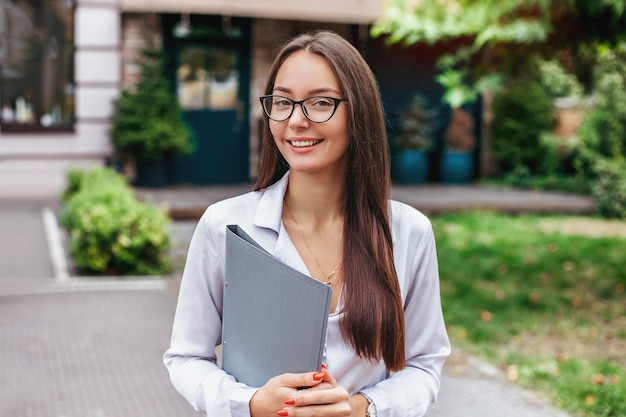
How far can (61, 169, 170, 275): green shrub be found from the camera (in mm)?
8195

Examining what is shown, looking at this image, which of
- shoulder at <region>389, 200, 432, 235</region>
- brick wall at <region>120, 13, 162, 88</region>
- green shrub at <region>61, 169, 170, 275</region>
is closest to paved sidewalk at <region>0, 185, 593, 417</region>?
green shrub at <region>61, 169, 170, 275</region>

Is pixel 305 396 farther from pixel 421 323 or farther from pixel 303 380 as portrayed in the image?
pixel 421 323

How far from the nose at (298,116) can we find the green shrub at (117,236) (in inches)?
255

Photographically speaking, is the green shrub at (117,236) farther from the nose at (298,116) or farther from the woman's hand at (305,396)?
the woman's hand at (305,396)

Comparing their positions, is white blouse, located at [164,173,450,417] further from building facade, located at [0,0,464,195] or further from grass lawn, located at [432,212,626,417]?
building facade, located at [0,0,464,195]

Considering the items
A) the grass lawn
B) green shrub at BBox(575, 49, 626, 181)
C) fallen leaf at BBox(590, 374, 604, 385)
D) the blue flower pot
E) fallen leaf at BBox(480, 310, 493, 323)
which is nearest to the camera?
fallen leaf at BBox(590, 374, 604, 385)

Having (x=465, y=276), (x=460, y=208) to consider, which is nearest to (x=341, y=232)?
(x=465, y=276)

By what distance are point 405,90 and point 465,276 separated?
8.72 metres

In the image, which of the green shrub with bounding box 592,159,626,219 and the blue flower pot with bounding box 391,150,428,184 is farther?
the blue flower pot with bounding box 391,150,428,184

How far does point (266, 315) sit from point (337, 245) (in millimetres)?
333

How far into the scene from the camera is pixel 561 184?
51.6 feet

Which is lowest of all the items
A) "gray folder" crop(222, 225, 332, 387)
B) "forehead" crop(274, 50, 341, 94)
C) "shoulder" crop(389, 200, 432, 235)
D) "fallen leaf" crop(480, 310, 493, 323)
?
"fallen leaf" crop(480, 310, 493, 323)

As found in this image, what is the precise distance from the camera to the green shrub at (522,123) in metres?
16.2

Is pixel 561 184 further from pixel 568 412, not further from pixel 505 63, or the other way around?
pixel 568 412
